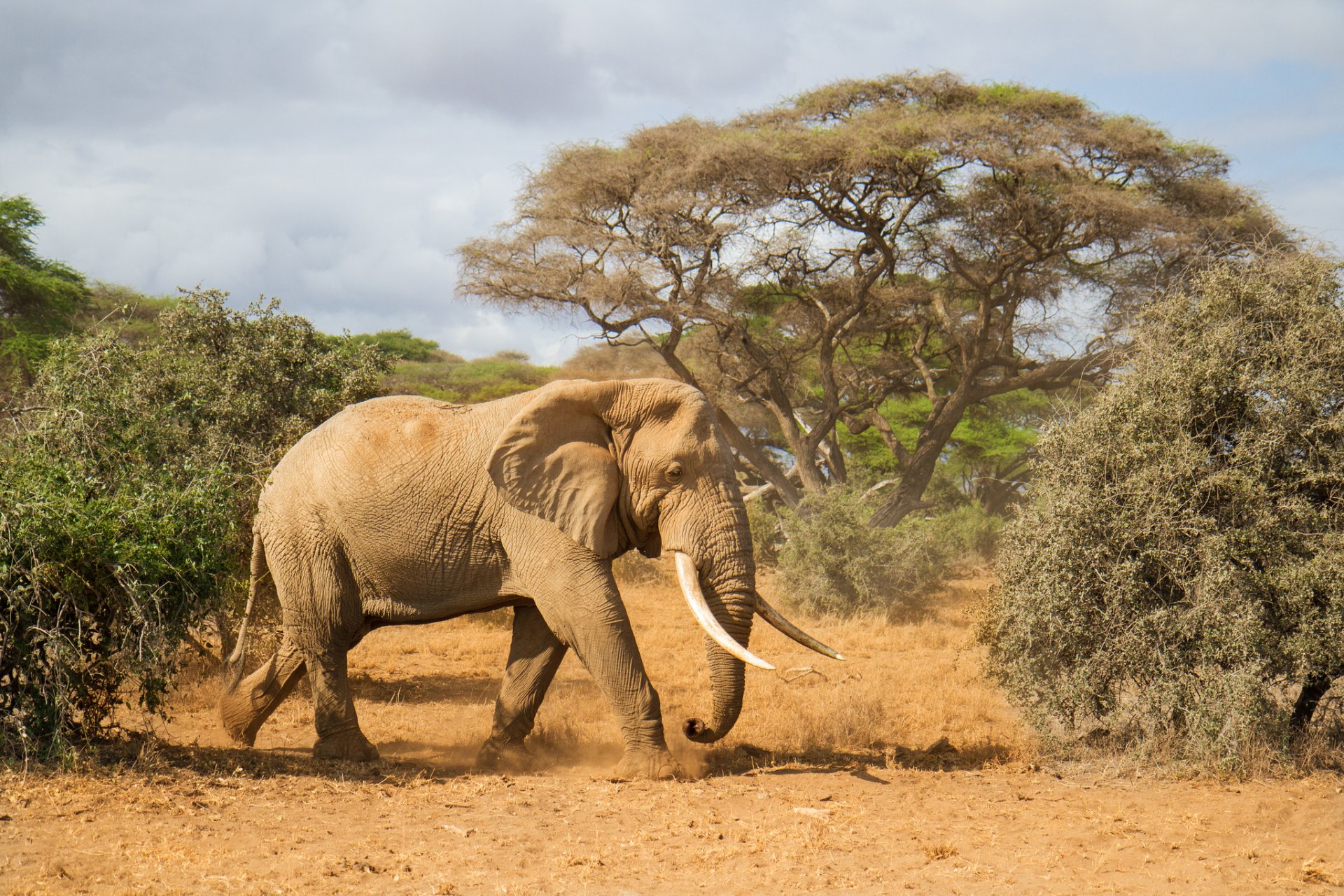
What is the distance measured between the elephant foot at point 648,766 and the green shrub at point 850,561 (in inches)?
412

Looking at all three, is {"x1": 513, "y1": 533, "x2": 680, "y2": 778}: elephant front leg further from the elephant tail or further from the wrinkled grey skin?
the elephant tail

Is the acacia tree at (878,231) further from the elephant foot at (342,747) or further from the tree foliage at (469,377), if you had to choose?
the elephant foot at (342,747)

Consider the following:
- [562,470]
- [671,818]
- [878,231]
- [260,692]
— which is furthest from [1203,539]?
[878,231]

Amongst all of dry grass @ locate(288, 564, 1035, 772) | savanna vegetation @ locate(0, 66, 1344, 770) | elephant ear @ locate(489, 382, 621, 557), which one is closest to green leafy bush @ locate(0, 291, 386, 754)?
savanna vegetation @ locate(0, 66, 1344, 770)

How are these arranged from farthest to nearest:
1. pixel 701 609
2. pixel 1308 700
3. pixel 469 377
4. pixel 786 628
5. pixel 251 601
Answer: pixel 469 377, pixel 251 601, pixel 1308 700, pixel 786 628, pixel 701 609

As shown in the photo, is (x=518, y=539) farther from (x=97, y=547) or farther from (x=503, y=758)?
(x=97, y=547)

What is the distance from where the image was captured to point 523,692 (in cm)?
836

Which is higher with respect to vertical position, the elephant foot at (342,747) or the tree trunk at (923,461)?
the tree trunk at (923,461)

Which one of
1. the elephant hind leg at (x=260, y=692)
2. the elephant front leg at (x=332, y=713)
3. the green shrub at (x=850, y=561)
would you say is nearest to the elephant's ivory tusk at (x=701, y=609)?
the elephant front leg at (x=332, y=713)

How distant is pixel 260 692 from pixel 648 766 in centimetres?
301

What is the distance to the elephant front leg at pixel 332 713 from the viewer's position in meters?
8.21

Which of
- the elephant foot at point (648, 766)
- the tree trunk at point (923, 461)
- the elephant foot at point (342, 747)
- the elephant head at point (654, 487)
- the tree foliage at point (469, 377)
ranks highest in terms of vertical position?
the tree foliage at point (469, 377)

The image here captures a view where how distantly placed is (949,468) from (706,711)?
25.1 m

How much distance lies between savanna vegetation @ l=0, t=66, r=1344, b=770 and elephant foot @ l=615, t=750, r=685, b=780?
8.99 ft
